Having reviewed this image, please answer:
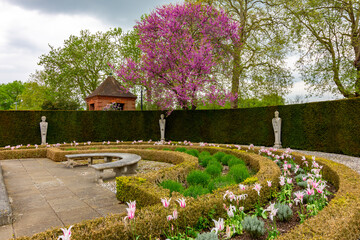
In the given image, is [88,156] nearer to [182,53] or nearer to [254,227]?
[254,227]

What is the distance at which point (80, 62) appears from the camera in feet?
87.3

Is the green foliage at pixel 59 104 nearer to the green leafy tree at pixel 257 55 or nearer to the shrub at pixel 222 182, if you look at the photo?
the green leafy tree at pixel 257 55

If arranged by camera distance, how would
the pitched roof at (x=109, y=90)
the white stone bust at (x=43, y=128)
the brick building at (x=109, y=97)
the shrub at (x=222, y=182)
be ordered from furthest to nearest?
the pitched roof at (x=109, y=90)
the brick building at (x=109, y=97)
the white stone bust at (x=43, y=128)
the shrub at (x=222, y=182)

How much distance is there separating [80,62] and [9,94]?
149 ft

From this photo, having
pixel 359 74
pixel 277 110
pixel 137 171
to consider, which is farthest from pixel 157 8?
pixel 359 74

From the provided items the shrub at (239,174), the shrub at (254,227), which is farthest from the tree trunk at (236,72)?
the shrub at (254,227)

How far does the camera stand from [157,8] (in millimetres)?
14906

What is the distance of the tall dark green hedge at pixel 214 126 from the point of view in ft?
32.1

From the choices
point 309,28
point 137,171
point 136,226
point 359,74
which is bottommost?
point 137,171

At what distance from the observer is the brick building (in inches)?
989

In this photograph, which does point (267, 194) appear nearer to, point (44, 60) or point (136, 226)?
point (136, 226)

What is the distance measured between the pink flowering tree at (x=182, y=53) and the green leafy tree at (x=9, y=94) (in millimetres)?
54974

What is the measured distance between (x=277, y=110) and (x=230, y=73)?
457cm

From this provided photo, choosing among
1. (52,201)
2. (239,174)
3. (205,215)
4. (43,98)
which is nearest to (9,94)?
(43,98)
